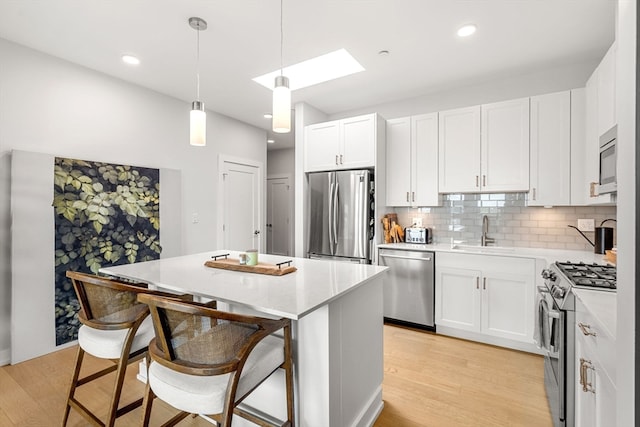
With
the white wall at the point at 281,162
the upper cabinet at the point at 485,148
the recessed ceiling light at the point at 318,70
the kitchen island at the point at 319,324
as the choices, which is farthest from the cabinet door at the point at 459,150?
the white wall at the point at 281,162

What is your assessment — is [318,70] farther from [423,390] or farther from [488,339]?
[488,339]

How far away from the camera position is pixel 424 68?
307 centimetres

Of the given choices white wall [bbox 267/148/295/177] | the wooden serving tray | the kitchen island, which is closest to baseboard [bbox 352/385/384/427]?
the kitchen island

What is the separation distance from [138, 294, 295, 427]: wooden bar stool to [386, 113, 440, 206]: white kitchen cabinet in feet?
9.07

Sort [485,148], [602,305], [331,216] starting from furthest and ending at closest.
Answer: [331,216]
[485,148]
[602,305]

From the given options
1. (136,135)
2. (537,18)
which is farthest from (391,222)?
(136,135)

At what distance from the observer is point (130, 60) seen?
2.88 metres

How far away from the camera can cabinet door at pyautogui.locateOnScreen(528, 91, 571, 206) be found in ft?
9.26

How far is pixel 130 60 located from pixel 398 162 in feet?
10.0

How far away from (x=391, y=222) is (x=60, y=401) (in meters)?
3.37

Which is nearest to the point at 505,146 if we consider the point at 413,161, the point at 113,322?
the point at 413,161

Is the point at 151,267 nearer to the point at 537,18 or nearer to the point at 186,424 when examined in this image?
the point at 186,424

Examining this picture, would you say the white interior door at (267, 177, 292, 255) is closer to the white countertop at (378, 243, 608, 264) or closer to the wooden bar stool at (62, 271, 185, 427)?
the white countertop at (378, 243, 608, 264)

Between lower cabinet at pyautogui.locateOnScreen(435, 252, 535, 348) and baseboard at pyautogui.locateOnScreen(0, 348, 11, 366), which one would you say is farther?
lower cabinet at pyautogui.locateOnScreen(435, 252, 535, 348)
